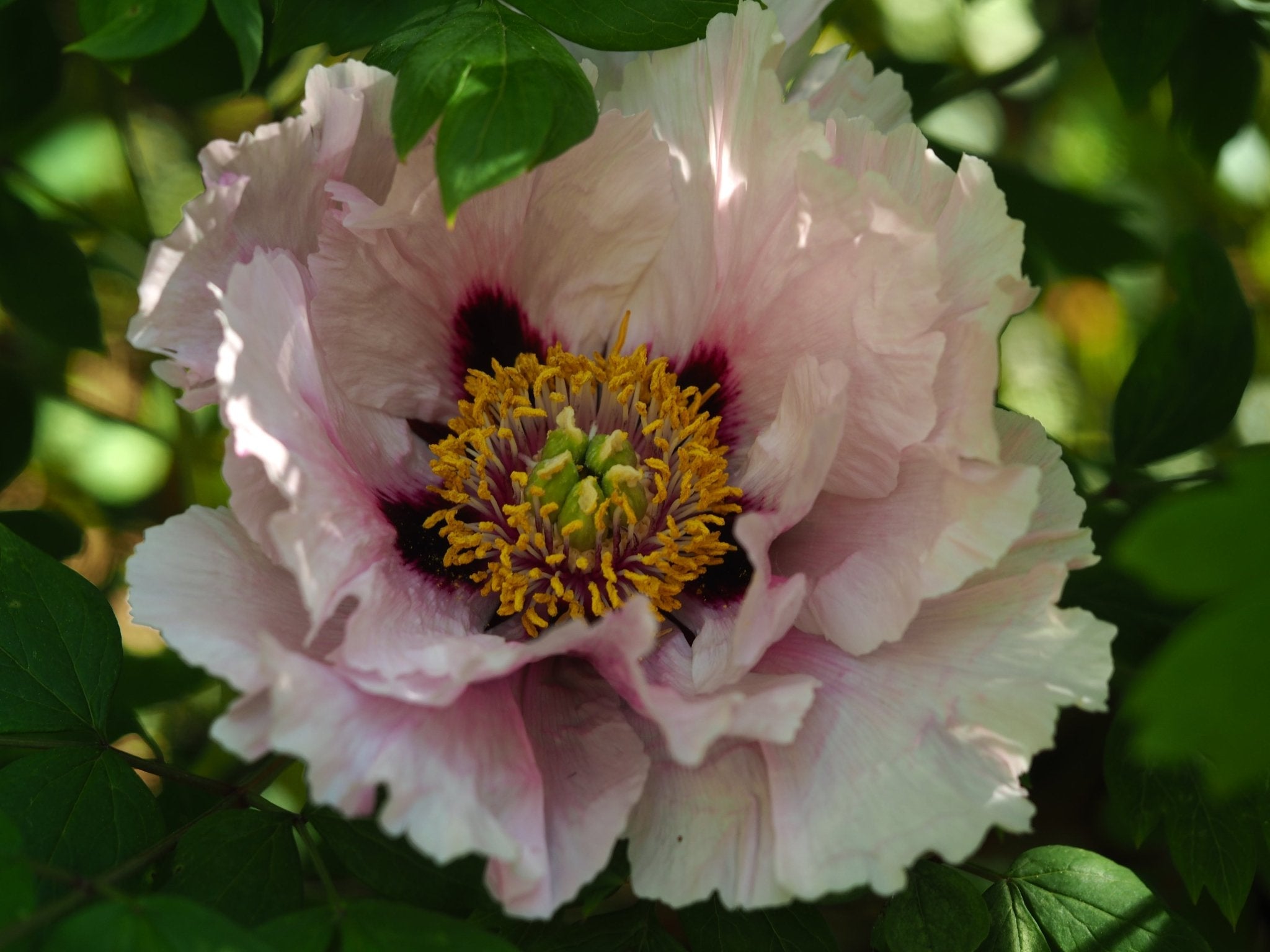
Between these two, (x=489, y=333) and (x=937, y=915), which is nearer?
(x=937, y=915)

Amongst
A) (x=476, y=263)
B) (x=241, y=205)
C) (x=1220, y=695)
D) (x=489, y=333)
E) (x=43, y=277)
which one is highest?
(x=1220, y=695)

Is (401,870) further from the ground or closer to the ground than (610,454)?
closer to the ground

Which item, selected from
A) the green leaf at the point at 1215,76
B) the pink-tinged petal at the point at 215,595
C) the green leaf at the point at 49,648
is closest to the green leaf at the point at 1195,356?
the green leaf at the point at 1215,76

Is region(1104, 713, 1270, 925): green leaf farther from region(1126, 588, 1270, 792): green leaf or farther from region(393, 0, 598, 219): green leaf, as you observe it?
region(393, 0, 598, 219): green leaf

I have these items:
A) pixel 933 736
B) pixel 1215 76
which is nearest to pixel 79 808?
pixel 933 736

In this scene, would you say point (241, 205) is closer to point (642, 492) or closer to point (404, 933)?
point (642, 492)

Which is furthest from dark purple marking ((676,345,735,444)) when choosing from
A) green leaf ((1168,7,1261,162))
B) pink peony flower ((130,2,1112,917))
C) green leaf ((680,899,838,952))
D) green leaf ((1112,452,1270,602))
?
green leaf ((1168,7,1261,162))

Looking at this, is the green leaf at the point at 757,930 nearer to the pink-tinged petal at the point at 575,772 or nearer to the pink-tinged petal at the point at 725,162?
the pink-tinged petal at the point at 575,772
